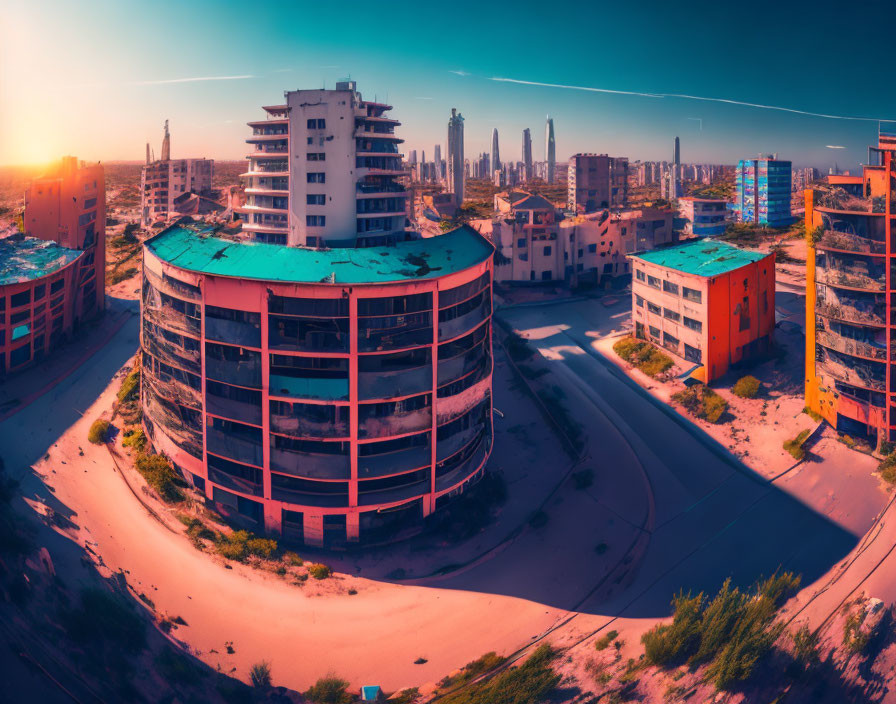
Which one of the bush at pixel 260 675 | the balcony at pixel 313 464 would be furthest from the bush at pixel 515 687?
the balcony at pixel 313 464

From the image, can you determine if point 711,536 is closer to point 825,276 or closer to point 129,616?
point 825,276

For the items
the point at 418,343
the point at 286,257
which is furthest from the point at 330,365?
the point at 286,257

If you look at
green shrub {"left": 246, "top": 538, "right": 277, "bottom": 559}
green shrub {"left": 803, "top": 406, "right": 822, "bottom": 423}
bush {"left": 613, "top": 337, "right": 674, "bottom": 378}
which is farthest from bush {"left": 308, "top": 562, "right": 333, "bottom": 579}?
green shrub {"left": 803, "top": 406, "right": 822, "bottom": 423}

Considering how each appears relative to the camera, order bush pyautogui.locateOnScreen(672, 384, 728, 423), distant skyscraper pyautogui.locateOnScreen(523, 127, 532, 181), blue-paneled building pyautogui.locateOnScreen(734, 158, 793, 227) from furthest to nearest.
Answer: distant skyscraper pyautogui.locateOnScreen(523, 127, 532, 181)
blue-paneled building pyautogui.locateOnScreen(734, 158, 793, 227)
bush pyautogui.locateOnScreen(672, 384, 728, 423)

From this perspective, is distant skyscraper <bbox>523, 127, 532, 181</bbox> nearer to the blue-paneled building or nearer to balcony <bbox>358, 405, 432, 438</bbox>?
the blue-paneled building

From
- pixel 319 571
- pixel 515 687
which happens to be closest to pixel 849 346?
pixel 515 687

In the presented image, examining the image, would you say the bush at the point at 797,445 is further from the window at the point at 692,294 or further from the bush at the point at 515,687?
the bush at the point at 515,687

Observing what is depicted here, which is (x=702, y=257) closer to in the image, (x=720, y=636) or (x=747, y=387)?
(x=747, y=387)
